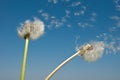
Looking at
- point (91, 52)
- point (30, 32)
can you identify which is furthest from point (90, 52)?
point (30, 32)

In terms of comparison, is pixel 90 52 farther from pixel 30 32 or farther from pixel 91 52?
pixel 30 32

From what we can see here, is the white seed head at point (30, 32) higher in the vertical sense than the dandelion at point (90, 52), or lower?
higher

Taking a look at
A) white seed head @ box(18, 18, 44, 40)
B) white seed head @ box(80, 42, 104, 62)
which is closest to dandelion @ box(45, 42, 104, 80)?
white seed head @ box(80, 42, 104, 62)

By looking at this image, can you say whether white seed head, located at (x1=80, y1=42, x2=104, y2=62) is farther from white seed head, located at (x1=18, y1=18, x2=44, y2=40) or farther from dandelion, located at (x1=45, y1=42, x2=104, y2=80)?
white seed head, located at (x1=18, y1=18, x2=44, y2=40)

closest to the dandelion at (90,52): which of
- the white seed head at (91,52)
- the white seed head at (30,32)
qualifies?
the white seed head at (91,52)

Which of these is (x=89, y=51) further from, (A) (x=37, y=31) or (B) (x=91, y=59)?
(A) (x=37, y=31)

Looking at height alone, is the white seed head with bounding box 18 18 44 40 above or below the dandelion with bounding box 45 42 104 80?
above

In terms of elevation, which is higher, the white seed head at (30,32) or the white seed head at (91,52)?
the white seed head at (30,32)

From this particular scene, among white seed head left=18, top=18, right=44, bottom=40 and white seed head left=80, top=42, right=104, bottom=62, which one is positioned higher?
white seed head left=18, top=18, right=44, bottom=40

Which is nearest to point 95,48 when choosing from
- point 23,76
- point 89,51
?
point 89,51

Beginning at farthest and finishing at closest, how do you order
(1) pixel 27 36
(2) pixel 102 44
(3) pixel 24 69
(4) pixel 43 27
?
(2) pixel 102 44 < (4) pixel 43 27 < (1) pixel 27 36 < (3) pixel 24 69

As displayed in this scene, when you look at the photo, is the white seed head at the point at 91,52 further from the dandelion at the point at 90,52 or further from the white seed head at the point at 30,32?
the white seed head at the point at 30,32
